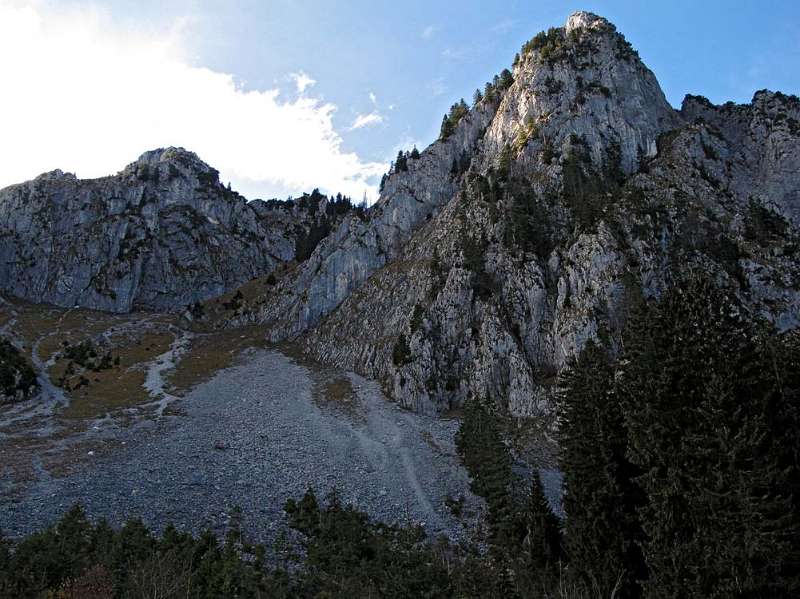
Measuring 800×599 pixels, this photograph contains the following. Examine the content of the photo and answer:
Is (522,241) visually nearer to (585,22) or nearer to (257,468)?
(257,468)

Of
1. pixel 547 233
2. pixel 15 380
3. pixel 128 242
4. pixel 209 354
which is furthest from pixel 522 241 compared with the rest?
pixel 128 242

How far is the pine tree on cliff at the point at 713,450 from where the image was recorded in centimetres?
1819

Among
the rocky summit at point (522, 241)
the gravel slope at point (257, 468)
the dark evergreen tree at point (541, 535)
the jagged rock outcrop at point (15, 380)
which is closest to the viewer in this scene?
the dark evergreen tree at point (541, 535)

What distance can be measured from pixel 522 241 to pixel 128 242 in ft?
470

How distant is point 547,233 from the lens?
83812mm

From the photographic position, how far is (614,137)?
101 meters

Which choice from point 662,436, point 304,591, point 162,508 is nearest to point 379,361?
point 162,508

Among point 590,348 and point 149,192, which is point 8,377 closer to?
point 590,348

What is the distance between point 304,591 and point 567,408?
64.7 feet

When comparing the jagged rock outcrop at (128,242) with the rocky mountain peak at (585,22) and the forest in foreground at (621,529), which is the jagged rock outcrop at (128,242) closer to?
the rocky mountain peak at (585,22)

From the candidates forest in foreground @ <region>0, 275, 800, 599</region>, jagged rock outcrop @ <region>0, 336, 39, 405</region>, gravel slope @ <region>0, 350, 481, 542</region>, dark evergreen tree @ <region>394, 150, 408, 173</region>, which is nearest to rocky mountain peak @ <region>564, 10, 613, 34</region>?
dark evergreen tree @ <region>394, 150, 408, 173</region>

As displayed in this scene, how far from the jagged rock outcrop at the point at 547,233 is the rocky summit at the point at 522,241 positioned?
0.36m

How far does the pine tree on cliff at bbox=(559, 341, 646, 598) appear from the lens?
24.7 metres

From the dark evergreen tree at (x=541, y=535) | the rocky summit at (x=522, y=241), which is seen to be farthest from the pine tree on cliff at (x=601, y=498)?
the rocky summit at (x=522, y=241)
